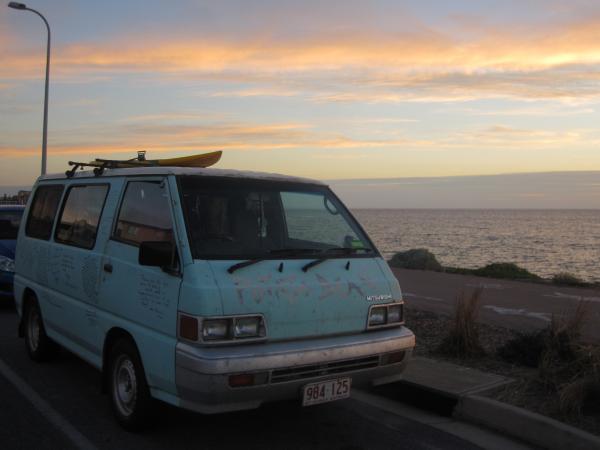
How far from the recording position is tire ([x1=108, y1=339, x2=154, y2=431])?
15.0 ft

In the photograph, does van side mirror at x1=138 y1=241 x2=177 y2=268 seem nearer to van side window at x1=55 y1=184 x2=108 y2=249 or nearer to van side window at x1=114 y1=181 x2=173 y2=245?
van side window at x1=114 y1=181 x2=173 y2=245

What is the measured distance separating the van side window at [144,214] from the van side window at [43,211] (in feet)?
5.56

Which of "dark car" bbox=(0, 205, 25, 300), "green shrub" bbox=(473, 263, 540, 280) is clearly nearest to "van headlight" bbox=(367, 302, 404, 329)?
"dark car" bbox=(0, 205, 25, 300)

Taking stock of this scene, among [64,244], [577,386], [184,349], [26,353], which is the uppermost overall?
[64,244]

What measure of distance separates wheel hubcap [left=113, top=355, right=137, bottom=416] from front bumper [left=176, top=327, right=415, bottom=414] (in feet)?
2.49

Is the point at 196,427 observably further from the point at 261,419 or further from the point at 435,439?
the point at 435,439

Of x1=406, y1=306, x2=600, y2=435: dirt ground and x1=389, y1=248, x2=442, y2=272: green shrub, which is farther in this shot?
x1=389, y1=248, x2=442, y2=272: green shrub

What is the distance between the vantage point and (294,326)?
4.38 m

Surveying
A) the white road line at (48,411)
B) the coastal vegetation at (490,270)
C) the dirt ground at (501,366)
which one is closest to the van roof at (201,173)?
the white road line at (48,411)

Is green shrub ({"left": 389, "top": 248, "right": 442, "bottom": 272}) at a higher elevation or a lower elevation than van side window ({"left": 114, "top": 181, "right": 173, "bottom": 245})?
lower

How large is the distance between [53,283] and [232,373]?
117 inches

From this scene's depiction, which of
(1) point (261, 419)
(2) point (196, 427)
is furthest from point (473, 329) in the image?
(2) point (196, 427)

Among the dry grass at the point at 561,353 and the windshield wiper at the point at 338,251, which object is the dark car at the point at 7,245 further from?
the dry grass at the point at 561,353

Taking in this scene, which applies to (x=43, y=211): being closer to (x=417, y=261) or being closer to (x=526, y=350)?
(x=526, y=350)
